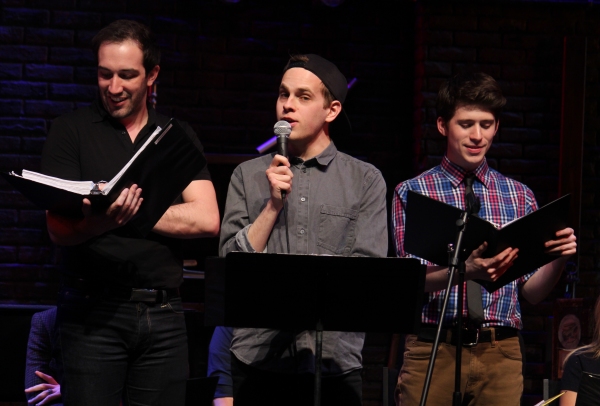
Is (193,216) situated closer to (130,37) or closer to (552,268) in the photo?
(130,37)

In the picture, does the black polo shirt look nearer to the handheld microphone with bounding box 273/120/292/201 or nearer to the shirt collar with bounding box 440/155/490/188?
the handheld microphone with bounding box 273/120/292/201

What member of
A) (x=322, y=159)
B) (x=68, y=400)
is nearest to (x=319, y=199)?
(x=322, y=159)

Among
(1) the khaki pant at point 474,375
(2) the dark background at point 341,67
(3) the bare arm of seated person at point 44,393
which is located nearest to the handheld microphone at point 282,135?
(1) the khaki pant at point 474,375

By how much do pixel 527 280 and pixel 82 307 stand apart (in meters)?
1.66

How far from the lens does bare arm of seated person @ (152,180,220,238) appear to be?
265 centimetres

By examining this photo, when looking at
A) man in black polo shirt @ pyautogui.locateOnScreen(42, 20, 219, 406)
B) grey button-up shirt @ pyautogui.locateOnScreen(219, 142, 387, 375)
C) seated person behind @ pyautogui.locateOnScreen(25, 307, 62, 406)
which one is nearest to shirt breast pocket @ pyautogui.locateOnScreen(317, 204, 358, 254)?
grey button-up shirt @ pyautogui.locateOnScreen(219, 142, 387, 375)

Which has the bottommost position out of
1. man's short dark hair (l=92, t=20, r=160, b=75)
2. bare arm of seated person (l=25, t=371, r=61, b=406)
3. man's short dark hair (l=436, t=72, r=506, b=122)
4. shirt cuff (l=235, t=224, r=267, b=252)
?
bare arm of seated person (l=25, t=371, r=61, b=406)

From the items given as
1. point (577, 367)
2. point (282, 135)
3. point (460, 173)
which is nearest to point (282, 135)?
point (282, 135)

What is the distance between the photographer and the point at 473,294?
108 inches

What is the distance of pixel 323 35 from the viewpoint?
4.74 meters

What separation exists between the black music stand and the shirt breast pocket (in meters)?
0.35

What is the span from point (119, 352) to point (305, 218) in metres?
0.77

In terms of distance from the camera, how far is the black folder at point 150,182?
2279 millimetres

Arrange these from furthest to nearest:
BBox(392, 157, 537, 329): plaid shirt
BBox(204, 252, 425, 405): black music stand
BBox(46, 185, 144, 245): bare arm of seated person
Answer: BBox(392, 157, 537, 329): plaid shirt
BBox(46, 185, 144, 245): bare arm of seated person
BBox(204, 252, 425, 405): black music stand
